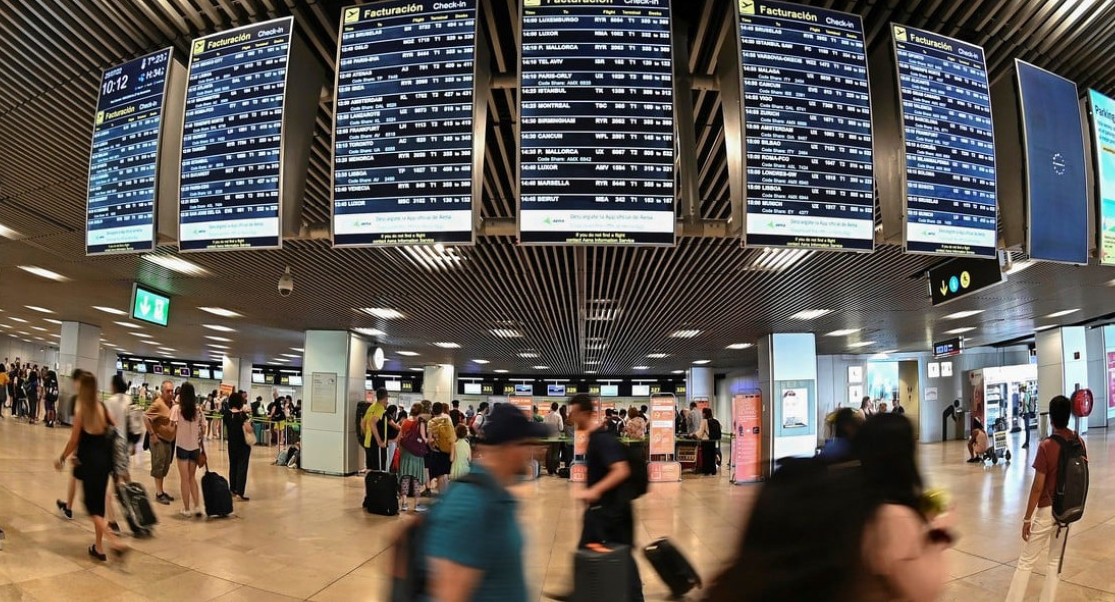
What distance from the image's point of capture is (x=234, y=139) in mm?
3787

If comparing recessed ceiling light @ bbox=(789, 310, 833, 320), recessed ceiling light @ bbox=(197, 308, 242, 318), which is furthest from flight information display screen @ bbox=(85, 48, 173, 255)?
recessed ceiling light @ bbox=(789, 310, 833, 320)

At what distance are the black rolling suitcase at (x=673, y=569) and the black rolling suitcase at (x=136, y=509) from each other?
18.0 ft

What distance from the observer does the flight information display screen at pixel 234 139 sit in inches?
145

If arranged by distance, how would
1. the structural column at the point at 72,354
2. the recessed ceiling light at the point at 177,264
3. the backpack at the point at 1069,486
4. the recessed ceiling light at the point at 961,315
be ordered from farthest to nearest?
1. the structural column at the point at 72,354
2. the recessed ceiling light at the point at 961,315
3. the recessed ceiling light at the point at 177,264
4. the backpack at the point at 1069,486

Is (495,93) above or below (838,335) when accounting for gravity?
above

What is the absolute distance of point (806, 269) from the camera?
27.7 feet

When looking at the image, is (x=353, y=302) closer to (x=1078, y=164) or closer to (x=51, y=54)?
(x=51, y=54)

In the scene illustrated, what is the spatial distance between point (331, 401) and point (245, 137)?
1216cm

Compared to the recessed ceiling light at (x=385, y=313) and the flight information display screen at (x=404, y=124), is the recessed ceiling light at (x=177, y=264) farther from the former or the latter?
the flight information display screen at (x=404, y=124)

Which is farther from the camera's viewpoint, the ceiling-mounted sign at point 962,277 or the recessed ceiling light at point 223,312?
the recessed ceiling light at point 223,312

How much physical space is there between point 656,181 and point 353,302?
9.23 m

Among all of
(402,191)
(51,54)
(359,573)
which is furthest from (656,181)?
(359,573)

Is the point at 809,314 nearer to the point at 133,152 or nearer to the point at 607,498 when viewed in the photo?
the point at 607,498

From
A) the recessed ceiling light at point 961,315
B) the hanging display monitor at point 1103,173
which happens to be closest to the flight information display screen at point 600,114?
the hanging display monitor at point 1103,173
